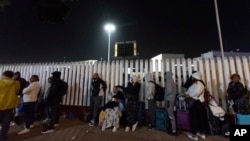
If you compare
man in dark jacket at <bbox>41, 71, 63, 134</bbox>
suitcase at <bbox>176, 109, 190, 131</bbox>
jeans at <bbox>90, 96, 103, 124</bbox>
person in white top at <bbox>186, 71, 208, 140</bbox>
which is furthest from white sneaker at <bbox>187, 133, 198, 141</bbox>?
man in dark jacket at <bbox>41, 71, 63, 134</bbox>

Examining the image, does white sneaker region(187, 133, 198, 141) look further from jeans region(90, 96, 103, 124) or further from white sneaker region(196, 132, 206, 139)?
jeans region(90, 96, 103, 124)

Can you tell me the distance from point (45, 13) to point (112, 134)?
185 inches

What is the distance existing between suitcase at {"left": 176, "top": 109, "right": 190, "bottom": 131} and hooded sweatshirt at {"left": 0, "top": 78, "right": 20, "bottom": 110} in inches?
181

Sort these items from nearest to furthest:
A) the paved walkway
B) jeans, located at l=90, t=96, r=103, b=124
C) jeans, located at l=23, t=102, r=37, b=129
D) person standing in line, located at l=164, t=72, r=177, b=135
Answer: the paved walkway < person standing in line, located at l=164, t=72, r=177, b=135 < jeans, located at l=23, t=102, r=37, b=129 < jeans, located at l=90, t=96, r=103, b=124

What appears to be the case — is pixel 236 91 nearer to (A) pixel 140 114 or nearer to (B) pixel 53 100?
(A) pixel 140 114

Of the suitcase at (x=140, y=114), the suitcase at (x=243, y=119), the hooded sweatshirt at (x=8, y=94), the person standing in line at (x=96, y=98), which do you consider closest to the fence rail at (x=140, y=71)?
the suitcase at (x=140, y=114)

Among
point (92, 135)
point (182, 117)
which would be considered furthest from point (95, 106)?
point (182, 117)

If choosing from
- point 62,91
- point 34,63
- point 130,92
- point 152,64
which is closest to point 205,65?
point 152,64

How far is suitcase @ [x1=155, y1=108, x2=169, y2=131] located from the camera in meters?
5.38

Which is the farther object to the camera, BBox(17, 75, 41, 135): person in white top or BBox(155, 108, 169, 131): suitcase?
BBox(155, 108, 169, 131): suitcase

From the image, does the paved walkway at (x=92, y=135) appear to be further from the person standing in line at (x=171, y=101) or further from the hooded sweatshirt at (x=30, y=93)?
the hooded sweatshirt at (x=30, y=93)

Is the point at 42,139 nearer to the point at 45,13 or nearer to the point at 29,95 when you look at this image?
the point at 29,95

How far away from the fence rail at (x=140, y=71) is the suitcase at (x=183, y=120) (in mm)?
1137

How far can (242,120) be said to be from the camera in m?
4.39
